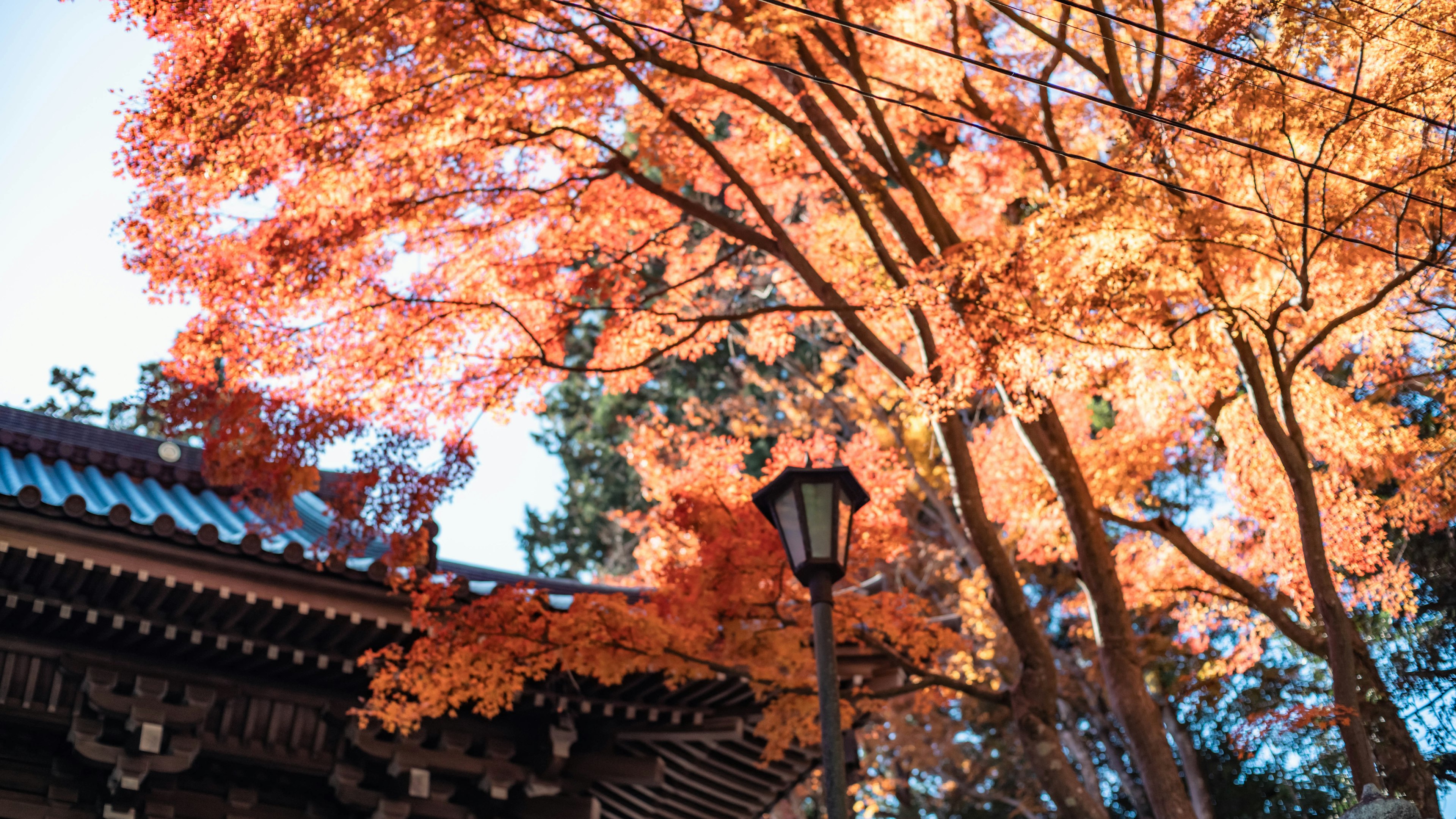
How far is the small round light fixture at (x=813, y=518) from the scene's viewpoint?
6066mm

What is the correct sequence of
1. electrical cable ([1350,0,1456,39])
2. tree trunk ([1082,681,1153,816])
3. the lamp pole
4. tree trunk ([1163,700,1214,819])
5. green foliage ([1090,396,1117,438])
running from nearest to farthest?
1. the lamp pole
2. electrical cable ([1350,0,1456,39])
3. tree trunk ([1163,700,1214,819])
4. tree trunk ([1082,681,1153,816])
5. green foliage ([1090,396,1117,438])

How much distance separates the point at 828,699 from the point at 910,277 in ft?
15.3

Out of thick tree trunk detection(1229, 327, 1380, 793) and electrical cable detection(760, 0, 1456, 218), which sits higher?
electrical cable detection(760, 0, 1456, 218)

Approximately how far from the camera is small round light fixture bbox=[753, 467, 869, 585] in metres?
6.07

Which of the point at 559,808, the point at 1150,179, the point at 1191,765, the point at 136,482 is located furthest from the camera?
the point at 1191,765

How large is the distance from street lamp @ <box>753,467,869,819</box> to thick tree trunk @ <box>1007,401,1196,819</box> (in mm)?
3054

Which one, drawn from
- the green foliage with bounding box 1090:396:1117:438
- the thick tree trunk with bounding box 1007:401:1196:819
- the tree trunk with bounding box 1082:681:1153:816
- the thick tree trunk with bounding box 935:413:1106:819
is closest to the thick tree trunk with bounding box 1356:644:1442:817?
the thick tree trunk with bounding box 1007:401:1196:819

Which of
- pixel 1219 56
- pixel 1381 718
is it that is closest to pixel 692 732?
pixel 1381 718

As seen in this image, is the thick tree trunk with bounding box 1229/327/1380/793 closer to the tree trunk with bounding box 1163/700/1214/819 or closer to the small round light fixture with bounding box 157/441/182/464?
the small round light fixture with bounding box 157/441/182/464

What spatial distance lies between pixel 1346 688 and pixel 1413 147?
3463mm

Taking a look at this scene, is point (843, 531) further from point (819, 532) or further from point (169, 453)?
point (169, 453)

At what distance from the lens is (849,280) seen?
40.1ft

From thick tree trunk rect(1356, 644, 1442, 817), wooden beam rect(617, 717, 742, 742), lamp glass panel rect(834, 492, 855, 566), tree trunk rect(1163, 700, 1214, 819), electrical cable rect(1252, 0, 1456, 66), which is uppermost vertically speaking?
electrical cable rect(1252, 0, 1456, 66)

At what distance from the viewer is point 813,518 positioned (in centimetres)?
608
